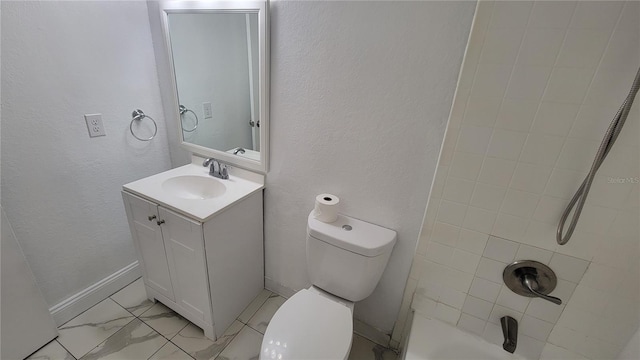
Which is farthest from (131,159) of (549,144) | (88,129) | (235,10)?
(549,144)

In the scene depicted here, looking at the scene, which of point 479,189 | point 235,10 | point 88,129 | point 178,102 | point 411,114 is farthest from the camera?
point 178,102

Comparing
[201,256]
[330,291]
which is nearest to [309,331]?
[330,291]

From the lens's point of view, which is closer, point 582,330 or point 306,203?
point 582,330

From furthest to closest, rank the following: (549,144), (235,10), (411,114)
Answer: (235,10) → (411,114) → (549,144)

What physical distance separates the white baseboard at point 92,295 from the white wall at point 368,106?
123cm

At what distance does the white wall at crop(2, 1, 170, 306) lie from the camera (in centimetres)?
112

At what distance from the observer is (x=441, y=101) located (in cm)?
94

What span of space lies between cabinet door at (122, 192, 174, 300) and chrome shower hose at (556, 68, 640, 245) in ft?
5.19

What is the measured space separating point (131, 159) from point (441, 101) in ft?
5.71

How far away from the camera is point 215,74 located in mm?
1451

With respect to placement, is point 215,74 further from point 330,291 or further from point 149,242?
point 330,291

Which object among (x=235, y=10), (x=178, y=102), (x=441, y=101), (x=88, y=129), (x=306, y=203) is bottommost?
(x=306, y=203)

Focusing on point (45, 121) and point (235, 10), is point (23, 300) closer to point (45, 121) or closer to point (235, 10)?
point (45, 121)

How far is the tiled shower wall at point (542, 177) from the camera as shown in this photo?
0.69 m
